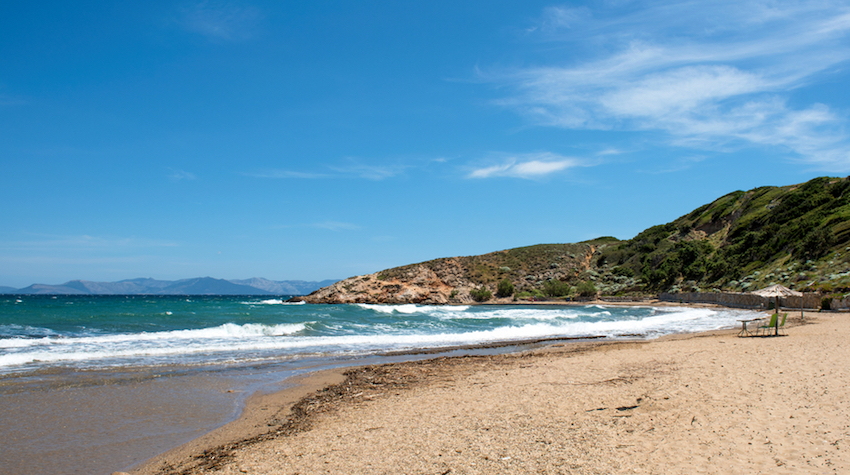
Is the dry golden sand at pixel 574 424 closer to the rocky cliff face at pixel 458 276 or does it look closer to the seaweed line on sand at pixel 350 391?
the seaweed line on sand at pixel 350 391

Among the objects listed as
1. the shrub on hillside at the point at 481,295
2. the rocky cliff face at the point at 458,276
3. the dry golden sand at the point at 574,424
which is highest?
the rocky cliff face at the point at 458,276

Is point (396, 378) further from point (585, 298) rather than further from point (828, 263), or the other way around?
point (585, 298)

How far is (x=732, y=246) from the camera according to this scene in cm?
5403

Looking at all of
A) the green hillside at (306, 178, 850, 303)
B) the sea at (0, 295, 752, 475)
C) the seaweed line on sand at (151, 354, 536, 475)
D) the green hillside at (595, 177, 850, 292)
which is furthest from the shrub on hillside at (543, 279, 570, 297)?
the seaweed line on sand at (151, 354, 536, 475)

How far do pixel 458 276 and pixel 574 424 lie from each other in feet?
222

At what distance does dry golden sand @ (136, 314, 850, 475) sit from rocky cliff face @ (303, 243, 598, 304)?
57480 millimetres

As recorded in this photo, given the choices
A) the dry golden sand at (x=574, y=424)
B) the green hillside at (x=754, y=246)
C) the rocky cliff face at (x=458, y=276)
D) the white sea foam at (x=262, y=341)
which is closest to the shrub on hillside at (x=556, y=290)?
the rocky cliff face at (x=458, y=276)

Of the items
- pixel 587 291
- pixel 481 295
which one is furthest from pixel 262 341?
pixel 587 291

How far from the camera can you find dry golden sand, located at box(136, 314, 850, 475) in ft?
15.3

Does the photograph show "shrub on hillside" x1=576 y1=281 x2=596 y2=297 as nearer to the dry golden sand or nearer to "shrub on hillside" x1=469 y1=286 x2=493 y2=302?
"shrub on hillside" x1=469 y1=286 x2=493 y2=302

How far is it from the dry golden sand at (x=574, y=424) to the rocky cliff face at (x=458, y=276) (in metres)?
57.5

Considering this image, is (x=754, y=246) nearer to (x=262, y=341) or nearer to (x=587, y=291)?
(x=587, y=291)

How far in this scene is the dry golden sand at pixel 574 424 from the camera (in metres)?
4.65

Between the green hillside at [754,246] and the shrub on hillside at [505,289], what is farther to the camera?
the shrub on hillside at [505,289]
